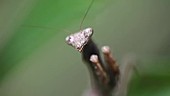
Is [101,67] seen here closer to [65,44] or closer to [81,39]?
[81,39]

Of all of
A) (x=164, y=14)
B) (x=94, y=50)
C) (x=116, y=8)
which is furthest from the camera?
(x=116, y=8)

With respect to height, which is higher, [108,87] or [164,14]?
[164,14]

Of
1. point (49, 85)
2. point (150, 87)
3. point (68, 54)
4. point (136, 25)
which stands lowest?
point (150, 87)

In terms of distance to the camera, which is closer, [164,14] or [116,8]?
[164,14]

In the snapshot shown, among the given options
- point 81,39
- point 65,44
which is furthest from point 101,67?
point 65,44

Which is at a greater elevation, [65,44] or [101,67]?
[65,44]

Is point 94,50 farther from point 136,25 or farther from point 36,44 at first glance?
point 136,25

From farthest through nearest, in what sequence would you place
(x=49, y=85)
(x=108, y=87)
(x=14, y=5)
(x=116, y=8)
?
(x=49, y=85), (x=116, y=8), (x=14, y=5), (x=108, y=87)

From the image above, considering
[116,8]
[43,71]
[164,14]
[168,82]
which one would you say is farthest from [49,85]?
[168,82]
